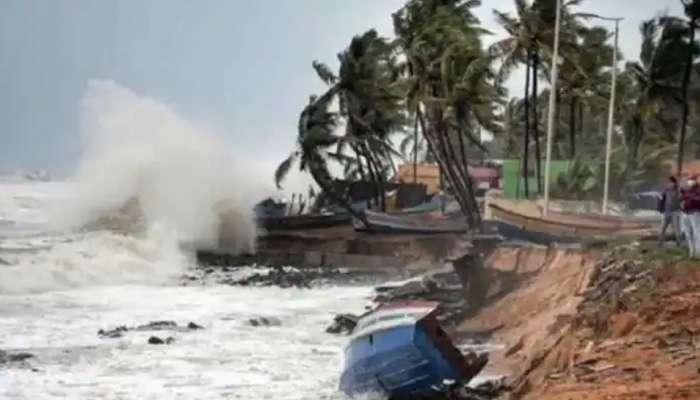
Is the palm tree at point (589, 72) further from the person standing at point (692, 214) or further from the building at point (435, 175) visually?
the person standing at point (692, 214)

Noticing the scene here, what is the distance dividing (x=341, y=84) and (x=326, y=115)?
1600mm

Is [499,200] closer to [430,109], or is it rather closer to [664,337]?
[430,109]

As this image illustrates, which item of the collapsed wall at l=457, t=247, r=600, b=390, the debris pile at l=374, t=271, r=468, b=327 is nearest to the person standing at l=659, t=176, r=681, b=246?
the collapsed wall at l=457, t=247, r=600, b=390

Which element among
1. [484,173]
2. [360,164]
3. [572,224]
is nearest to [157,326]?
[572,224]

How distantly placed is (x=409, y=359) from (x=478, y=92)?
24.5 meters

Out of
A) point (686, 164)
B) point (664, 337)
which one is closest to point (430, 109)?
point (686, 164)

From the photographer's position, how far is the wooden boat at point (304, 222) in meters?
47.6

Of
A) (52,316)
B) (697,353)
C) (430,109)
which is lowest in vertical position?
(52,316)

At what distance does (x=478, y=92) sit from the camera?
123 feet

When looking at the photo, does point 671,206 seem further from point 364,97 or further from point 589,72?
point 364,97

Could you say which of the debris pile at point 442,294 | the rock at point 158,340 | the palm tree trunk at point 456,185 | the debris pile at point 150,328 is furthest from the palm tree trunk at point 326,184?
the rock at point 158,340

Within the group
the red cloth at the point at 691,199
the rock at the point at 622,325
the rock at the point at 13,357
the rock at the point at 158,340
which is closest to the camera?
the rock at the point at 622,325

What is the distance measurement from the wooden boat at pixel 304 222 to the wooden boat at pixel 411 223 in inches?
162

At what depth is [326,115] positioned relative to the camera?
163 feet
